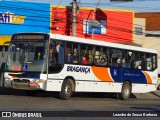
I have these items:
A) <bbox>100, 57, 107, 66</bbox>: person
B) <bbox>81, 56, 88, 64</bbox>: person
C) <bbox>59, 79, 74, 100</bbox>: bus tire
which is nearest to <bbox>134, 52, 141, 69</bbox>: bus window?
<bbox>100, 57, 107, 66</bbox>: person

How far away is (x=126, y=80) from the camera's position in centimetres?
2500

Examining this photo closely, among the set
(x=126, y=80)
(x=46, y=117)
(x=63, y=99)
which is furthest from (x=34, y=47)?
(x=46, y=117)

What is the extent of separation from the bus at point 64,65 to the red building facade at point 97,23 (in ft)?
43.1

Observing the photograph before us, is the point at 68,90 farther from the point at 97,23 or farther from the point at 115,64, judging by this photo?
the point at 97,23

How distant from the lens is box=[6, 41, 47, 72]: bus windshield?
19.7 meters

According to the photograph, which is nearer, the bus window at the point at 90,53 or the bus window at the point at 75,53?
the bus window at the point at 75,53

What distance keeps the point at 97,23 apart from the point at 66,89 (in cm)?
1977

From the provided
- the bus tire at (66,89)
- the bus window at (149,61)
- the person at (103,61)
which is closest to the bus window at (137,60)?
the bus window at (149,61)

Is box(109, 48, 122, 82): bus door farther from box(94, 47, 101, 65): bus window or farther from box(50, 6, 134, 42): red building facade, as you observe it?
box(50, 6, 134, 42): red building facade

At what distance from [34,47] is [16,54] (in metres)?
0.99

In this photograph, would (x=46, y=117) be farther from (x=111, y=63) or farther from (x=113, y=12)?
(x=113, y=12)

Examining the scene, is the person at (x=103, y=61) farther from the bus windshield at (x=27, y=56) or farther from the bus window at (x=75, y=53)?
the bus windshield at (x=27, y=56)

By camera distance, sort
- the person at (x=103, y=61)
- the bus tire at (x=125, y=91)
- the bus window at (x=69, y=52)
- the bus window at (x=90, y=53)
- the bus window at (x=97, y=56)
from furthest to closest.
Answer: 1. the bus tire at (x=125, y=91)
2. the person at (x=103, y=61)
3. the bus window at (x=97, y=56)
4. the bus window at (x=90, y=53)
5. the bus window at (x=69, y=52)

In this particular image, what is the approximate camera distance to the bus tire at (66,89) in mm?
20547
